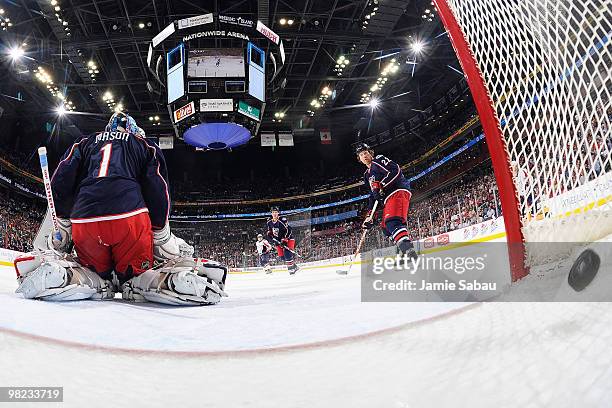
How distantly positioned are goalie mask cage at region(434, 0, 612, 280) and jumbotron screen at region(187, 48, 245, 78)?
22.6ft

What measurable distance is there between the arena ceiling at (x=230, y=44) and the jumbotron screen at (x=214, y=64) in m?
0.50

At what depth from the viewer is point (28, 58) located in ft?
37.2

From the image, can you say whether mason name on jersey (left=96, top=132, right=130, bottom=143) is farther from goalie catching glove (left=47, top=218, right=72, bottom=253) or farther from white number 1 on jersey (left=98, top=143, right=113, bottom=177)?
goalie catching glove (left=47, top=218, right=72, bottom=253)

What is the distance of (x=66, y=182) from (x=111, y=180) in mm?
296

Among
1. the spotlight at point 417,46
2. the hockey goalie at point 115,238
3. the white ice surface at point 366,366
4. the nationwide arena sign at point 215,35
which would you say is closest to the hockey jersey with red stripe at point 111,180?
the hockey goalie at point 115,238

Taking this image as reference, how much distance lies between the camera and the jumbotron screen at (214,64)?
26.0ft

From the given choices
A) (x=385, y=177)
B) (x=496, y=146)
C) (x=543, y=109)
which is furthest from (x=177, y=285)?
(x=385, y=177)

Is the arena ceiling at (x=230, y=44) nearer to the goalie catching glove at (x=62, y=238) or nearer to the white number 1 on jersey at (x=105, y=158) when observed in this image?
the white number 1 on jersey at (x=105, y=158)

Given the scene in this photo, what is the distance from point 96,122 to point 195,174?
607cm

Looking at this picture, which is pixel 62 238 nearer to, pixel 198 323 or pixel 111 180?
pixel 111 180

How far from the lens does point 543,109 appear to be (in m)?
1.54

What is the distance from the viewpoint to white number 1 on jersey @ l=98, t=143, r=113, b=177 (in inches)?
81.7

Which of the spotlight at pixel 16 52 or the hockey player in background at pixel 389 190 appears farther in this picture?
the spotlight at pixel 16 52

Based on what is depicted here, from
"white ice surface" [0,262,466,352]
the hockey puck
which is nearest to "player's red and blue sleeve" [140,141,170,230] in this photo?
"white ice surface" [0,262,466,352]
